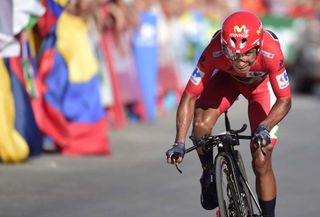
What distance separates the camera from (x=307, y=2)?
95.8 ft

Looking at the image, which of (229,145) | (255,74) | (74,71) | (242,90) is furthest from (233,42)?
(74,71)

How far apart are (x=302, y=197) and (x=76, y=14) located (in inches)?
173

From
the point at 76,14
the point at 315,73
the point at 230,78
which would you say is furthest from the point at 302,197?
the point at 315,73

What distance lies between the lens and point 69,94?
12.8 metres

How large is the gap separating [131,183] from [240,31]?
416 centimetres

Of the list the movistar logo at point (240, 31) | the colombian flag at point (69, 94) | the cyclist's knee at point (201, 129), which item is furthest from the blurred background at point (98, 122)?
the movistar logo at point (240, 31)

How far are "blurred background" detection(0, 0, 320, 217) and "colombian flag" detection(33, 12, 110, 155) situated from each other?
13 mm

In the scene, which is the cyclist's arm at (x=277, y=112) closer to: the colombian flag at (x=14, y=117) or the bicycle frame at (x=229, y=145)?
the bicycle frame at (x=229, y=145)

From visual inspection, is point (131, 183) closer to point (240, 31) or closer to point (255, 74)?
point (255, 74)

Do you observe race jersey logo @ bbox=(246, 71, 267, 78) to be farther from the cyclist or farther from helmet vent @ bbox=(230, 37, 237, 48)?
helmet vent @ bbox=(230, 37, 237, 48)

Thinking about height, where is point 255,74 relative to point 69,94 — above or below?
below

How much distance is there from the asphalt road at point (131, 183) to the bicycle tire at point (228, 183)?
1.67 metres

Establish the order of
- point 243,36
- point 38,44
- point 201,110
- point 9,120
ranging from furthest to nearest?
point 38,44, point 9,120, point 201,110, point 243,36

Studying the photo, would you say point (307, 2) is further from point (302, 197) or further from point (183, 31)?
point (302, 197)
